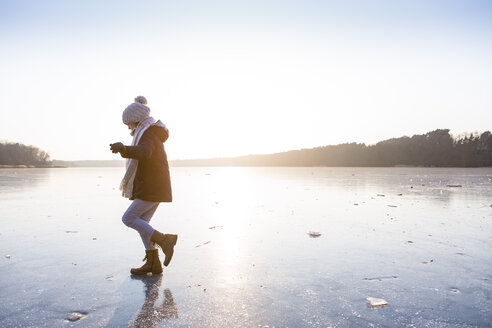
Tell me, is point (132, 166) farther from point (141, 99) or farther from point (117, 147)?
point (141, 99)

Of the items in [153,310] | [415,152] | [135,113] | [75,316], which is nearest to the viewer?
[75,316]

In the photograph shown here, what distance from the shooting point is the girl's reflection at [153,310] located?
277 centimetres

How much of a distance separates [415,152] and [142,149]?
4400 inches

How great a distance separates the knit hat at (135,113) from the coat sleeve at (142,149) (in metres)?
0.34

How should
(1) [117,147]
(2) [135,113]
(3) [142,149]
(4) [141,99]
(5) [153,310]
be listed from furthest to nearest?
(4) [141,99] → (2) [135,113] → (3) [142,149] → (1) [117,147] → (5) [153,310]

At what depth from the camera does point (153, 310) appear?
3.00 m

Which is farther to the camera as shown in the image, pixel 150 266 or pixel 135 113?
pixel 135 113

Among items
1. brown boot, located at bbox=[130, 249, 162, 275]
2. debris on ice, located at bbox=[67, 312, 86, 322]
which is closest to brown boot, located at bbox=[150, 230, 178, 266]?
brown boot, located at bbox=[130, 249, 162, 275]

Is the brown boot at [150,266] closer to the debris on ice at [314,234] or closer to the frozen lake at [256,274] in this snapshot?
the frozen lake at [256,274]

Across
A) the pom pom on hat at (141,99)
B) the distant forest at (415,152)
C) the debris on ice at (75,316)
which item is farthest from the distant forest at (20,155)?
the debris on ice at (75,316)

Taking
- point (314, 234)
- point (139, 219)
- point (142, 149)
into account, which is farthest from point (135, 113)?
point (314, 234)

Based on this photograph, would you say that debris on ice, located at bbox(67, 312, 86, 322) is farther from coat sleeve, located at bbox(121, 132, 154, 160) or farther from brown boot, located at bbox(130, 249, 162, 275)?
coat sleeve, located at bbox(121, 132, 154, 160)

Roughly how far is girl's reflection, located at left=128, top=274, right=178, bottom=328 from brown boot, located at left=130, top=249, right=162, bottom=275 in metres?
0.43

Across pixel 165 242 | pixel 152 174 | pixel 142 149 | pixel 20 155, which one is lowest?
pixel 165 242
